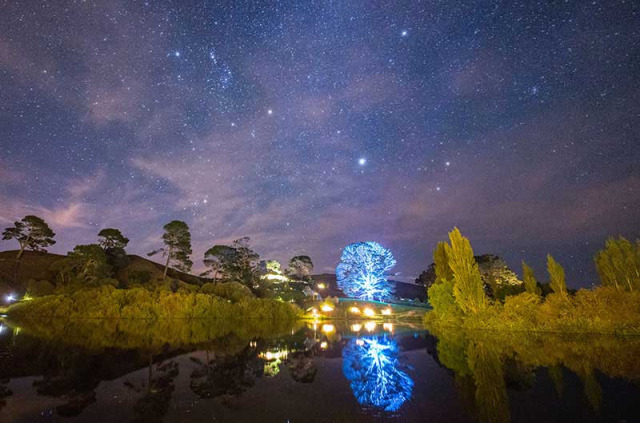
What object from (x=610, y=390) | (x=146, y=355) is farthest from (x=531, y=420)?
(x=146, y=355)

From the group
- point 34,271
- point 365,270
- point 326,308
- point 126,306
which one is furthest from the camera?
point 365,270

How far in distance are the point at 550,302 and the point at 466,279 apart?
7507 millimetres

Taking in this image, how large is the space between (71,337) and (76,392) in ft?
49.7

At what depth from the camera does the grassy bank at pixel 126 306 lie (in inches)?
1463

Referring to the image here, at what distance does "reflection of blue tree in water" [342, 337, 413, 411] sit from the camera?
8367mm

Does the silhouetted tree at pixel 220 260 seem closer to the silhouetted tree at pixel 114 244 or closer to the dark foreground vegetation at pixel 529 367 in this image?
the silhouetted tree at pixel 114 244

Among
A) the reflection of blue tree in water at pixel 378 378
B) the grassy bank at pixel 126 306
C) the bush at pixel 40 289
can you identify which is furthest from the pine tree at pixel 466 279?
the bush at pixel 40 289

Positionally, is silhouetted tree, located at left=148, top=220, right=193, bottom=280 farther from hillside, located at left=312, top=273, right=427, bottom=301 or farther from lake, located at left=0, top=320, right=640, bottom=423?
hillside, located at left=312, top=273, right=427, bottom=301

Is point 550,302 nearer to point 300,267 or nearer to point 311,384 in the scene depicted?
point 311,384

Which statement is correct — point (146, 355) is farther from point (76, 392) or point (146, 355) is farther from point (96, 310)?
point (96, 310)

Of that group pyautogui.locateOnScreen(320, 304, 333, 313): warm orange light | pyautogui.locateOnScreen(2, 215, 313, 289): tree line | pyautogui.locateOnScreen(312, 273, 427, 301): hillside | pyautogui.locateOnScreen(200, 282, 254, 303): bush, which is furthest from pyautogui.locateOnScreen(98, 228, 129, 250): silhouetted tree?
pyautogui.locateOnScreen(312, 273, 427, 301): hillside

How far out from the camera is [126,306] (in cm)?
3862

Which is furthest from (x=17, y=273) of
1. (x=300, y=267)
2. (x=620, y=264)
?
(x=620, y=264)

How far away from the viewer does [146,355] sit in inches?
571
